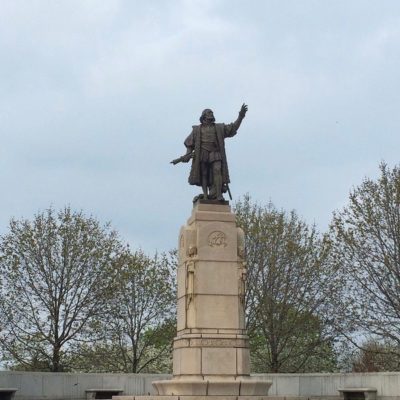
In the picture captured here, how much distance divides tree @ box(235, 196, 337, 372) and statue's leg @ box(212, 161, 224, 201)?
1510 centimetres

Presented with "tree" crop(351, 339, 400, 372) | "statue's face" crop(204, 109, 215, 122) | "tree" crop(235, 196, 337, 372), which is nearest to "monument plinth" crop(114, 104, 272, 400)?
"statue's face" crop(204, 109, 215, 122)

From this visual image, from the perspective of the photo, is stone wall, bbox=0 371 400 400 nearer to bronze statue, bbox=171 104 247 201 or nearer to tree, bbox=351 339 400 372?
bronze statue, bbox=171 104 247 201

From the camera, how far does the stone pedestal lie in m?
17.2

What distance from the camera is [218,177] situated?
1961cm

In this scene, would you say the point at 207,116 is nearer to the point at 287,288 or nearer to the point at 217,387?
the point at 217,387

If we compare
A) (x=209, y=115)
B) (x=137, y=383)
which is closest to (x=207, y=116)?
(x=209, y=115)

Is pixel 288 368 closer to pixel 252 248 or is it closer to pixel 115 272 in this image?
pixel 252 248

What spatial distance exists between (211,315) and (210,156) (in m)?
4.51

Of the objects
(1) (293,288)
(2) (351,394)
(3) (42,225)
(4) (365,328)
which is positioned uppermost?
(3) (42,225)

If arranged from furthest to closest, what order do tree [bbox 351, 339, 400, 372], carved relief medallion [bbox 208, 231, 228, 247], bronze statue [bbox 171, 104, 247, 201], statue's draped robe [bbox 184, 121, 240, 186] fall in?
tree [bbox 351, 339, 400, 372], statue's draped robe [bbox 184, 121, 240, 186], bronze statue [bbox 171, 104, 247, 201], carved relief medallion [bbox 208, 231, 228, 247]

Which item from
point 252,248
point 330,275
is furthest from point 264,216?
point 330,275

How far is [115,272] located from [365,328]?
12248 millimetres

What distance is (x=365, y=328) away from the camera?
30234 mm

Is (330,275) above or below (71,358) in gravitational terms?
above
